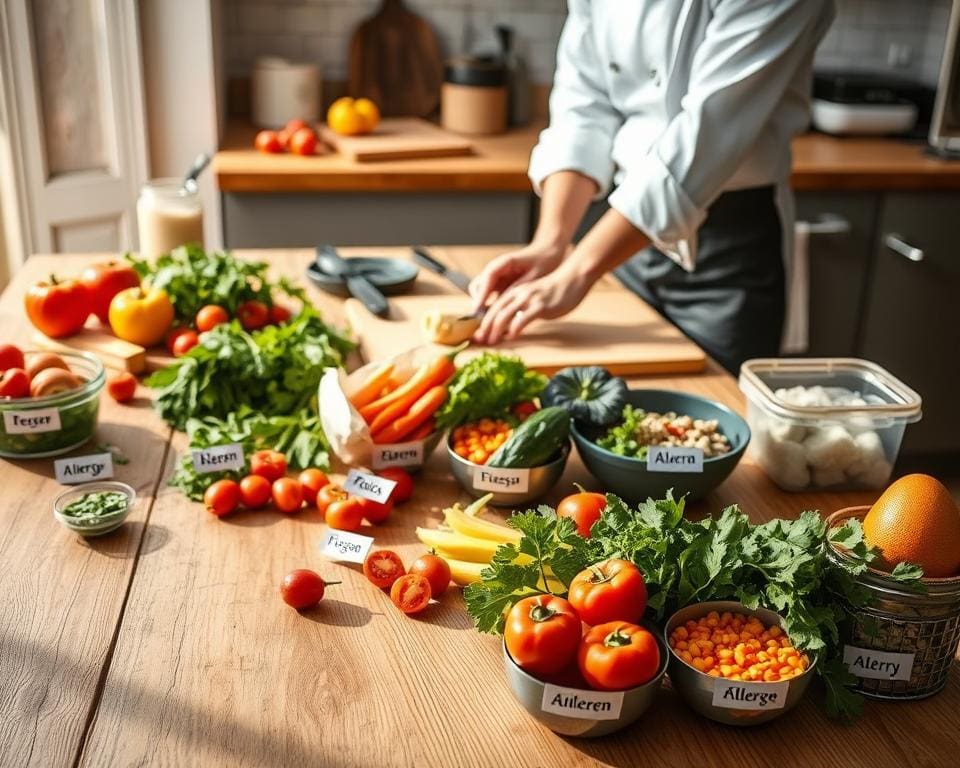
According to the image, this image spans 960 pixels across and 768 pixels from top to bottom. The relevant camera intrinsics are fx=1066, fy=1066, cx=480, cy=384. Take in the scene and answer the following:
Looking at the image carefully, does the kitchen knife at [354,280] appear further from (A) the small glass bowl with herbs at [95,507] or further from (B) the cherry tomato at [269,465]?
(A) the small glass bowl with herbs at [95,507]

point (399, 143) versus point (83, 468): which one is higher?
point (399, 143)

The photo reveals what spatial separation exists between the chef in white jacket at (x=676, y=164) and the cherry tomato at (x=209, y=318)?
1.60ft

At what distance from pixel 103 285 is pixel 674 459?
1.18m

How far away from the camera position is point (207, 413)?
5.64ft

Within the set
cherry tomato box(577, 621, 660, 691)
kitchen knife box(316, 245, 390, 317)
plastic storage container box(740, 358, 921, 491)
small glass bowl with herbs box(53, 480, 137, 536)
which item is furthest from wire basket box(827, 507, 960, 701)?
kitchen knife box(316, 245, 390, 317)

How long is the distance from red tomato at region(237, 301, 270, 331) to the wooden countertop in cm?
108

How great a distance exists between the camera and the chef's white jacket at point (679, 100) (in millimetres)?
1930

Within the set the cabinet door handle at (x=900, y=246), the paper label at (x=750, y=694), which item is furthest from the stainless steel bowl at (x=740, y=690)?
the cabinet door handle at (x=900, y=246)

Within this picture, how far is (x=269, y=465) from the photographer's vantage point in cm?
152

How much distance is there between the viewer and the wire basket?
3.61ft

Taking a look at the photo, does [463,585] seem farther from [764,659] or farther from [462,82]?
[462,82]

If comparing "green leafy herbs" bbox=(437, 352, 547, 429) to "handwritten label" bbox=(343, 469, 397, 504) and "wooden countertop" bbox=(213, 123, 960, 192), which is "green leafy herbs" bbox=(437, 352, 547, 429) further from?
"wooden countertop" bbox=(213, 123, 960, 192)

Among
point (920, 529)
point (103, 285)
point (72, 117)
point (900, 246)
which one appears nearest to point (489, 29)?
point (72, 117)

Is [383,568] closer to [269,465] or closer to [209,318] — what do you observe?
[269,465]
